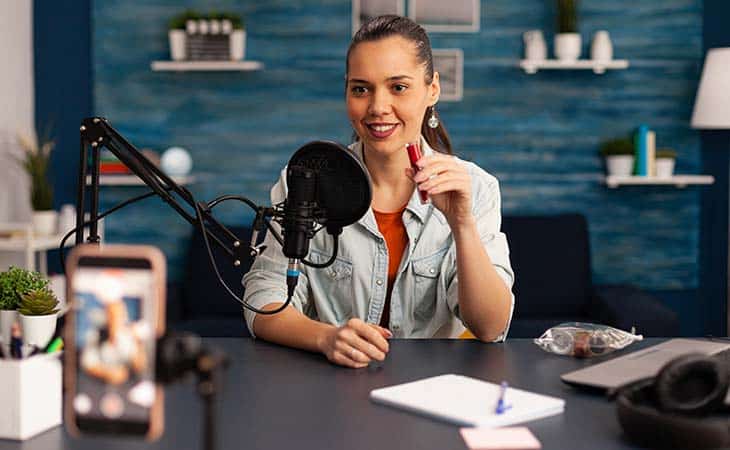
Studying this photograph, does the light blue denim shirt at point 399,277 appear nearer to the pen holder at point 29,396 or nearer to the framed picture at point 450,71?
the pen holder at point 29,396

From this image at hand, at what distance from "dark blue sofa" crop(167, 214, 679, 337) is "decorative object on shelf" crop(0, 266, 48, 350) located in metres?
2.40

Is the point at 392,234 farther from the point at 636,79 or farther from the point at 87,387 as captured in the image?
the point at 636,79

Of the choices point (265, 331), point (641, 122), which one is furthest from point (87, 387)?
point (641, 122)

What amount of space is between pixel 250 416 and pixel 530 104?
344 centimetres

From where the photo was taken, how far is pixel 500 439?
1232 mm

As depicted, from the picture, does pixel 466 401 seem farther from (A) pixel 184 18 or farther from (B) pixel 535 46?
(A) pixel 184 18

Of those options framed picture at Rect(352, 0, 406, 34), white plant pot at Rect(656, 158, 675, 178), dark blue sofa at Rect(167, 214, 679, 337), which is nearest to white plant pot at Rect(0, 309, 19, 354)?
dark blue sofa at Rect(167, 214, 679, 337)

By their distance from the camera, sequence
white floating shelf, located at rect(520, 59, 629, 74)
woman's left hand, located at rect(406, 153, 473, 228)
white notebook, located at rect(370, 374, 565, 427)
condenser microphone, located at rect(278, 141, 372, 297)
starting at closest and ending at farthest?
white notebook, located at rect(370, 374, 565, 427), condenser microphone, located at rect(278, 141, 372, 297), woman's left hand, located at rect(406, 153, 473, 228), white floating shelf, located at rect(520, 59, 629, 74)

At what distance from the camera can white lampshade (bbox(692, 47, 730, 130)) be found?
4105 mm

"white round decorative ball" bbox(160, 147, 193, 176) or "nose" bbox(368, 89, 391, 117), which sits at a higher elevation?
"nose" bbox(368, 89, 391, 117)

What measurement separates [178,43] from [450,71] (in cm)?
127

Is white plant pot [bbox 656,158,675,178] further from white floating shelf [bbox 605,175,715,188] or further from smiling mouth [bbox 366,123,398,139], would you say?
smiling mouth [bbox 366,123,398,139]

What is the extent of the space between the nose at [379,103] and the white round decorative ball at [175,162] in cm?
248

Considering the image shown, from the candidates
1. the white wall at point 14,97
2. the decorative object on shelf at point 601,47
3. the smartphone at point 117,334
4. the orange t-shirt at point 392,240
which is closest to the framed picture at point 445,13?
the decorative object on shelf at point 601,47
